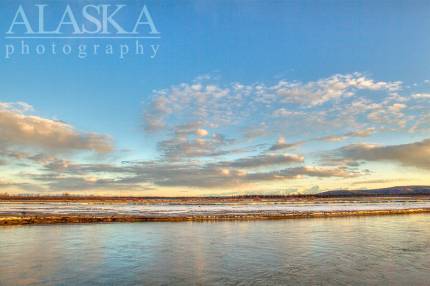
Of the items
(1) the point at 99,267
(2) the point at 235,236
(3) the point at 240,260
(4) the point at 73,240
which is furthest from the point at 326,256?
(4) the point at 73,240

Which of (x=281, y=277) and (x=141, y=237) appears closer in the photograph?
(x=281, y=277)

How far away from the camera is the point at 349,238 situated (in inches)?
899

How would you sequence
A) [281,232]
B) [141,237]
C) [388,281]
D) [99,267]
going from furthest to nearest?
[281,232]
[141,237]
[99,267]
[388,281]

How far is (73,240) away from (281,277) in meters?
13.2

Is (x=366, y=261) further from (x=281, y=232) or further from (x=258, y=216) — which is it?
(x=258, y=216)

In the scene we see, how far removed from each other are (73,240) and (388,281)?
639 inches

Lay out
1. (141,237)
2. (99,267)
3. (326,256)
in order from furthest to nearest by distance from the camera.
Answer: (141,237), (326,256), (99,267)

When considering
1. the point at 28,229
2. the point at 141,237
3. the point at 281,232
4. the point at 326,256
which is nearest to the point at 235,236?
the point at 281,232

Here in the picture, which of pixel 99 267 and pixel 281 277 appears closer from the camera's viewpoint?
pixel 281 277

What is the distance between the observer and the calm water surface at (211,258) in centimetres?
1259

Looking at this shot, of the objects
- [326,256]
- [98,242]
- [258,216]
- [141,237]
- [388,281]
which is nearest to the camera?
[388,281]

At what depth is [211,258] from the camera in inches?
634

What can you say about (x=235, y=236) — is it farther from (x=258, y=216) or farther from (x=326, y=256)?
(x=258, y=216)

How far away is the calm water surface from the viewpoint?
12.6 m
